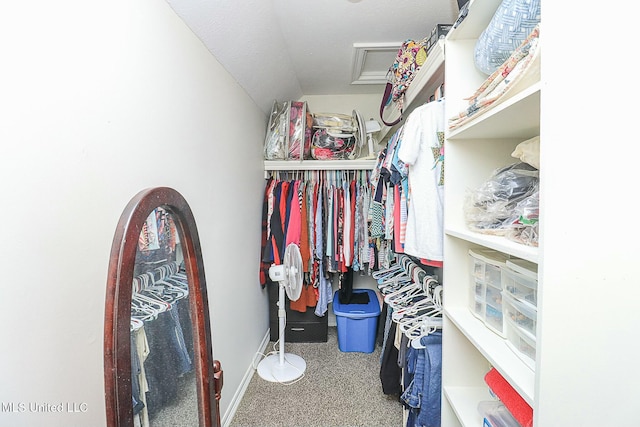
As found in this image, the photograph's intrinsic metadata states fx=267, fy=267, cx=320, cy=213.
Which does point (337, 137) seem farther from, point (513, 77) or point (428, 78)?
point (513, 77)

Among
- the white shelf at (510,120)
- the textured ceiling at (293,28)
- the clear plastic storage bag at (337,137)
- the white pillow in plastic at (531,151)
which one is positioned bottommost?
the white pillow in plastic at (531,151)

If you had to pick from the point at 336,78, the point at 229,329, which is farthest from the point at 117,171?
the point at 336,78

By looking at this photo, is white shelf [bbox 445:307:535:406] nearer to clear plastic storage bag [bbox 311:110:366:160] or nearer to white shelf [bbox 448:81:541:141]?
white shelf [bbox 448:81:541:141]

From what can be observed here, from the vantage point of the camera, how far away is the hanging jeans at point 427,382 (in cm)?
121

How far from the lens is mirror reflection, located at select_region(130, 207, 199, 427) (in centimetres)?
74

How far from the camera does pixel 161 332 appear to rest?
0.84m

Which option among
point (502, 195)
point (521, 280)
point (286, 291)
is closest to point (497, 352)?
point (521, 280)

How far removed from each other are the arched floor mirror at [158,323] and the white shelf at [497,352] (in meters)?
0.93

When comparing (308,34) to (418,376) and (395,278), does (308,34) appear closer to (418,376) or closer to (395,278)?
(395,278)

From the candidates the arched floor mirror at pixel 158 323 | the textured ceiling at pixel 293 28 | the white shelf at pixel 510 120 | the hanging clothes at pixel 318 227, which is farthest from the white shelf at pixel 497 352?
the textured ceiling at pixel 293 28

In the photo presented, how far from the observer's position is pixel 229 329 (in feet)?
5.33
